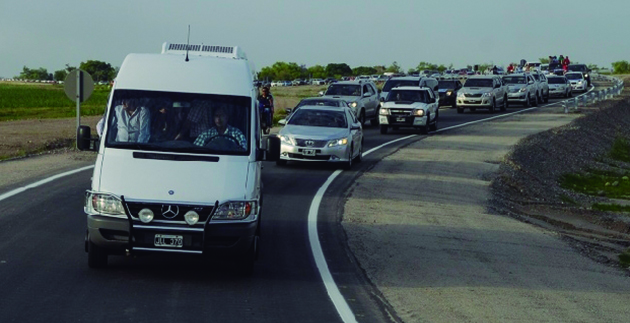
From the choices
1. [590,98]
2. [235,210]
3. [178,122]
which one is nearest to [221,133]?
[178,122]

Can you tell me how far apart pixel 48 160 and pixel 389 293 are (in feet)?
53.6

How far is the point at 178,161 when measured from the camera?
38.1 ft

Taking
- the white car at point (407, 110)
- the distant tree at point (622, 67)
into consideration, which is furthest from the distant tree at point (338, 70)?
the white car at point (407, 110)

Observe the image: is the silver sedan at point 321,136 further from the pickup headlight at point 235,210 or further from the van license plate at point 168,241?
the van license plate at point 168,241

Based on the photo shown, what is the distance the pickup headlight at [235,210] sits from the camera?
11133mm

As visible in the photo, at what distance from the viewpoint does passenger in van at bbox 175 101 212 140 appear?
477 inches

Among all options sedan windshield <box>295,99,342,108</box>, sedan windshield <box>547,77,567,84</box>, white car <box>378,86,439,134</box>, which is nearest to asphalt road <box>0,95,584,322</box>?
sedan windshield <box>295,99,342,108</box>

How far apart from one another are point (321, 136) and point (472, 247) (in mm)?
10532

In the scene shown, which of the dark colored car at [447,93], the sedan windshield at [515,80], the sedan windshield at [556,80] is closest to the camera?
the dark colored car at [447,93]

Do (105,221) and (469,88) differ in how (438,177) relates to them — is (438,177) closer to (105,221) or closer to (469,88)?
(105,221)

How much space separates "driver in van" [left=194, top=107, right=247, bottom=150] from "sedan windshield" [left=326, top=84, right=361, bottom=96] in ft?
96.5

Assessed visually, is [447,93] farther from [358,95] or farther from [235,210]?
[235,210]

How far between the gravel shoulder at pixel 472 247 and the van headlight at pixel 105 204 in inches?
118

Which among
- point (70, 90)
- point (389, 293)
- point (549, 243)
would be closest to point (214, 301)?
point (389, 293)
